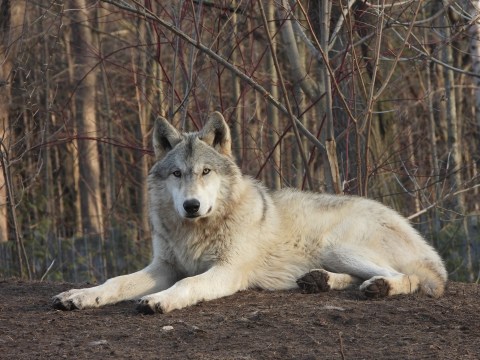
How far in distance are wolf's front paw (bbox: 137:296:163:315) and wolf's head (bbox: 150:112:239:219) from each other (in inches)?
32.1

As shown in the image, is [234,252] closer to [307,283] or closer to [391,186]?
[307,283]

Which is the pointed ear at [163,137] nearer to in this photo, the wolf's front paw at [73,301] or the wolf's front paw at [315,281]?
the wolf's front paw at [73,301]

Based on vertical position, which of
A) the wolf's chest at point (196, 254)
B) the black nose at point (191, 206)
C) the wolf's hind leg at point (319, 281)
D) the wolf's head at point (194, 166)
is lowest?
the wolf's hind leg at point (319, 281)

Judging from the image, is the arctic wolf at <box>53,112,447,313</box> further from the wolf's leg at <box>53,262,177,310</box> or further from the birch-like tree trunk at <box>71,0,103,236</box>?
the birch-like tree trunk at <box>71,0,103,236</box>

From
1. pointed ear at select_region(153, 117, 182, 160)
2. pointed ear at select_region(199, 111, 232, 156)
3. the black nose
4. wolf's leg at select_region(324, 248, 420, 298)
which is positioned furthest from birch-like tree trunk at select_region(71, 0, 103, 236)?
the black nose

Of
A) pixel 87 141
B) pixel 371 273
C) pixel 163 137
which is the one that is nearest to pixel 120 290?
pixel 163 137

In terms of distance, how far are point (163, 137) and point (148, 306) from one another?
1.74 meters

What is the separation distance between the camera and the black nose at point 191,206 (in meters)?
5.98

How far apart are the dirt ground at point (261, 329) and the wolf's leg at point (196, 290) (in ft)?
0.21

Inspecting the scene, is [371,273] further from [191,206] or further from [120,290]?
[120,290]

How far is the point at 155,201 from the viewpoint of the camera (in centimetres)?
657

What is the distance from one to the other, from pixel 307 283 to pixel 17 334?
2.30m

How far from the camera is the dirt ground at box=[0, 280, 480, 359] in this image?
454 centimetres

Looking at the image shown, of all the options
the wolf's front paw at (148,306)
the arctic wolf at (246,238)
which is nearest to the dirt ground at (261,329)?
the wolf's front paw at (148,306)
